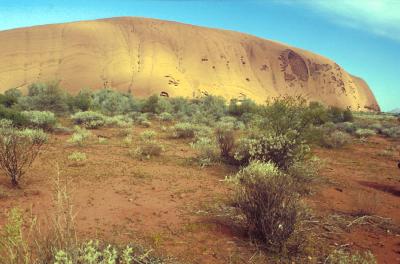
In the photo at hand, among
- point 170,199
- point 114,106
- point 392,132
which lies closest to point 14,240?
point 170,199

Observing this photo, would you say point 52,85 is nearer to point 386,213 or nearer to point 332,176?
point 332,176

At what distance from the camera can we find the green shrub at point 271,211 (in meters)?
4.56

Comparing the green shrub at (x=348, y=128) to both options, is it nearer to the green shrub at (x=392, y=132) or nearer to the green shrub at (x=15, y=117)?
the green shrub at (x=392, y=132)

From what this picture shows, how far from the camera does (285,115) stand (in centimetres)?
996

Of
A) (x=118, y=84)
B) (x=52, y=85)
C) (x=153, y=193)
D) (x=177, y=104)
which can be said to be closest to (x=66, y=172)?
(x=153, y=193)

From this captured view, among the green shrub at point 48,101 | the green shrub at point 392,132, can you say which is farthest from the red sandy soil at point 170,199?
the green shrub at point 392,132

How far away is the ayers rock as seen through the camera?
161 ft

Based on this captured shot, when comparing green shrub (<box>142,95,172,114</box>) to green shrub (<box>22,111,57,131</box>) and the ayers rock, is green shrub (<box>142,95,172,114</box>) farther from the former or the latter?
the ayers rock

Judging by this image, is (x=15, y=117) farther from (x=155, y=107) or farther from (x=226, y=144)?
(x=155, y=107)

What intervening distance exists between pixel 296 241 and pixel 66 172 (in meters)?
5.58

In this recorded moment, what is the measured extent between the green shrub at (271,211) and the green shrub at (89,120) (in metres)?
12.9

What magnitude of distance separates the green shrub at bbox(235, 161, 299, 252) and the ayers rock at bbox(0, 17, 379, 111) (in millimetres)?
42133

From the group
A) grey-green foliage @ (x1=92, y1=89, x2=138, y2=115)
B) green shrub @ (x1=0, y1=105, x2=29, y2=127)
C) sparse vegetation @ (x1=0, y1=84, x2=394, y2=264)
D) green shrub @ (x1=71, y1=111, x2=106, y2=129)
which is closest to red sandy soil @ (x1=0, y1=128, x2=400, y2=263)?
sparse vegetation @ (x1=0, y1=84, x2=394, y2=264)

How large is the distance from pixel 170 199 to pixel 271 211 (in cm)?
251
